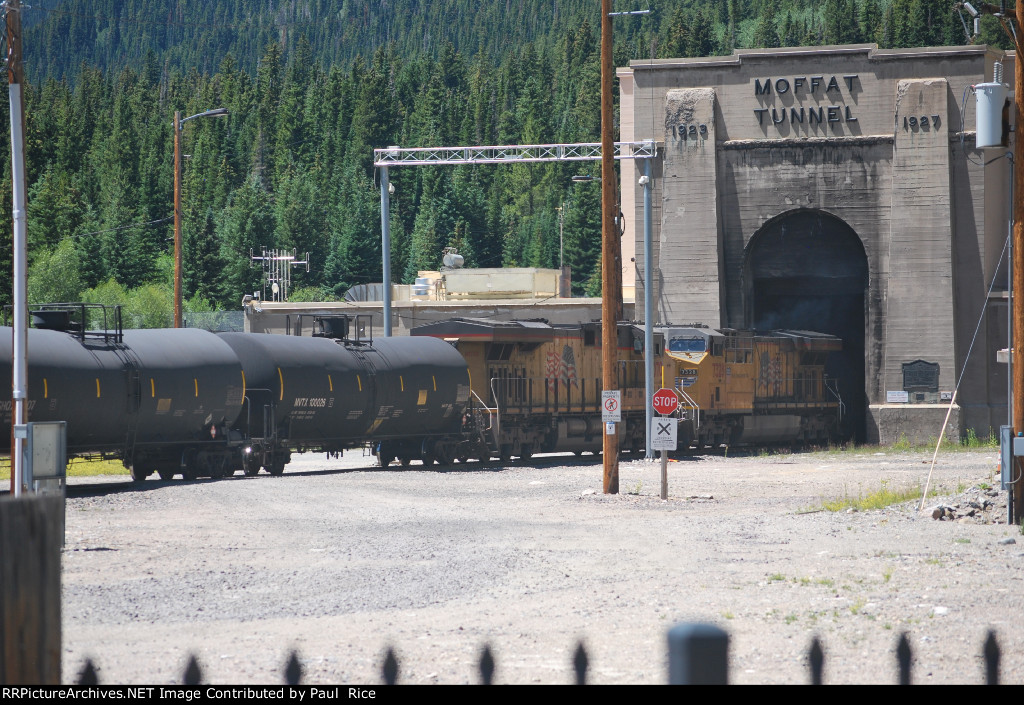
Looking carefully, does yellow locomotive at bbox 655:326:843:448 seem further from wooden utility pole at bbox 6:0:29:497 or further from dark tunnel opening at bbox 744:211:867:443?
wooden utility pole at bbox 6:0:29:497

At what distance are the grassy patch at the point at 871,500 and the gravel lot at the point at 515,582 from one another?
437 millimetres

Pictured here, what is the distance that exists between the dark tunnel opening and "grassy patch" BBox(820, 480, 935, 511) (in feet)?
89.1

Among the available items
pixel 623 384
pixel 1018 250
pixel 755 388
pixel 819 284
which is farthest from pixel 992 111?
pixel 819 284

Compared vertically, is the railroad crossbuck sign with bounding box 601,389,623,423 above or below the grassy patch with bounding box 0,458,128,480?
above

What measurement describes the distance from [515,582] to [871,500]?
978 cm

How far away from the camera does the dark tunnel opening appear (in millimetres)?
49562

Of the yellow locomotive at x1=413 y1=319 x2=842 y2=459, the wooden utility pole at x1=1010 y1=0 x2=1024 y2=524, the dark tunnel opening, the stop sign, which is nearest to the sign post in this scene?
the stop sign

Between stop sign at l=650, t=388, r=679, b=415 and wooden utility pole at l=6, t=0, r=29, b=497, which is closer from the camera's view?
wooden utility pole at l=6, t=0, r=29, b=497

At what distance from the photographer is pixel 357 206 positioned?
150 meters

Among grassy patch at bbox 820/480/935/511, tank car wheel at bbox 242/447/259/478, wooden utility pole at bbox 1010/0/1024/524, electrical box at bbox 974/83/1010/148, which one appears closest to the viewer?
wooden utility pole at bbox 1010/0/1024/524

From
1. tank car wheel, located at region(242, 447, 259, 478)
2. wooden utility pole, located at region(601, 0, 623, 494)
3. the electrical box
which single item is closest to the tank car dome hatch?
tank car wheel, located at region(242, 447, 259, 478)

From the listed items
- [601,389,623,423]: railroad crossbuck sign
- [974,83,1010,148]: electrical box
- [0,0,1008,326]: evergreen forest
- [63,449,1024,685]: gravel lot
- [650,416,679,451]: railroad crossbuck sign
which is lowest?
[63,449,1024,685]: gravel lot

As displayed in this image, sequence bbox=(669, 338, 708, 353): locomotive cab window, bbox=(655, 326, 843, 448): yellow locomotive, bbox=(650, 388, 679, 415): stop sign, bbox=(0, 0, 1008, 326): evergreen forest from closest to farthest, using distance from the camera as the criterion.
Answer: bbox=(650, 388, 679, 415): stop sign, bbox=(669, 338, 708, 353): locomotive cab window, bbox=(655, 326, 843, 448): yellow locomotive, bbox=(0, 0, 1008, 326): evergreen forest

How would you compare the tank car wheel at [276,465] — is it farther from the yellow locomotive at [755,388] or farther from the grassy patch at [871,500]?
the grassy patch at [871,500]
